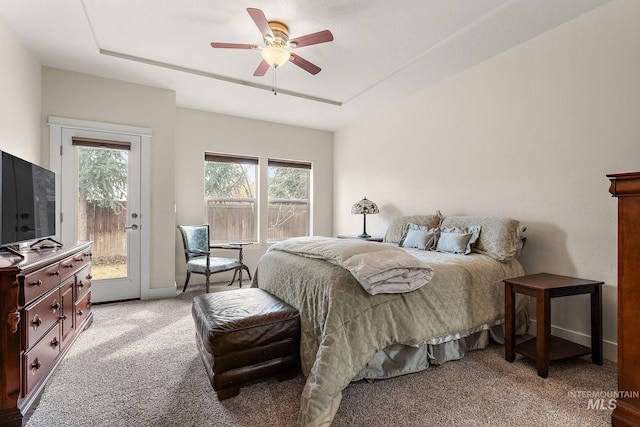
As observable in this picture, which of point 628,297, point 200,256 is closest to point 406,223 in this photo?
point 628,297

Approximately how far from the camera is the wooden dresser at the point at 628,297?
1.44 m

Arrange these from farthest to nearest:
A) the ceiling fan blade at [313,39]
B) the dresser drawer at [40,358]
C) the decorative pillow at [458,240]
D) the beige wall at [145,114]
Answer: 1. the beige wall at [145,114]
2. the decorative pillow at [458,240]
3. the ceiling fan blade at [313,39]
4. the dresser drawer at [40,358]

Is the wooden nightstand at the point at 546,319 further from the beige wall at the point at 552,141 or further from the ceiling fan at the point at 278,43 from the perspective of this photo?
the ceiling fan at the point at 278,43

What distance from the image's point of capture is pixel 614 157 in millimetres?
2264

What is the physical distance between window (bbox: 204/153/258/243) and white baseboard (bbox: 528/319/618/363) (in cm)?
401

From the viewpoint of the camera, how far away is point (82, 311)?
102 inches

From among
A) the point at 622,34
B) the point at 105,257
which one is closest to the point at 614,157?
the point at 622,34

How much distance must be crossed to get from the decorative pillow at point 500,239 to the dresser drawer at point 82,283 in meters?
3.44

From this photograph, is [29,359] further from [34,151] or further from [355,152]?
[355,152]

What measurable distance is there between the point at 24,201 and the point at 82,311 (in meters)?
1.10

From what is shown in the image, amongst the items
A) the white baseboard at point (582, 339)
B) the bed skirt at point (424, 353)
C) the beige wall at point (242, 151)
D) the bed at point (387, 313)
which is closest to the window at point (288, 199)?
the beige wall at point (242, 151)

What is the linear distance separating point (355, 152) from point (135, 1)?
Answer: 3.57 meters

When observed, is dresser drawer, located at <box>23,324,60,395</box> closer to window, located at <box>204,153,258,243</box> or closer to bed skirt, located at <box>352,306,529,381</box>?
bed skirt, located at <box>352,306,529,381</box>

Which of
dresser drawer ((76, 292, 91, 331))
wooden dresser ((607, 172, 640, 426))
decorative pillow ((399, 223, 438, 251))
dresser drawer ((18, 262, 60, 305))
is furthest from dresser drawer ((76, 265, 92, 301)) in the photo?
wooden dresser ((607, 172, 640, 426))
